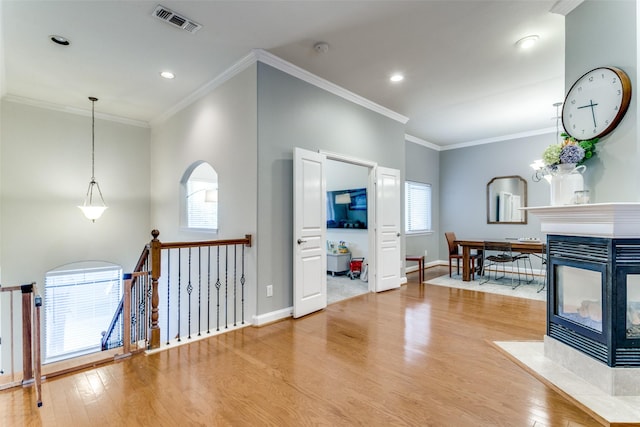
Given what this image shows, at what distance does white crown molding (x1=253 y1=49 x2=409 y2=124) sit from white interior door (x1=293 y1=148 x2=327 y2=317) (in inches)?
40.0

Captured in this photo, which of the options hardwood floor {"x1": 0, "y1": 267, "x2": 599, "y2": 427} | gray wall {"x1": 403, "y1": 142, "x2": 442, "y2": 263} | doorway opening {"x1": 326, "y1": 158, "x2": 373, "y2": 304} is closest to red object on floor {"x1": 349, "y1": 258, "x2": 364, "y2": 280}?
doorway opening {"x1": 326, "y1": 158, "x2": 373, "y2": 304}

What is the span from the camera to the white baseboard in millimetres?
3490

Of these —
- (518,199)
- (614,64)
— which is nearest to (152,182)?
(614,64)

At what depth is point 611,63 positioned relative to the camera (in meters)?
2.33

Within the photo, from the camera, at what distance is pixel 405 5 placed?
8.94ft

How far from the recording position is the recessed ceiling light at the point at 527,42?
125 inches

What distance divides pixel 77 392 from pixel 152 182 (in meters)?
4.58

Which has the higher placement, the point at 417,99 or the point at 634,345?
the point at 417,99

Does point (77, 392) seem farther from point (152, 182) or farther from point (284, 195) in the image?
point (152, 182)

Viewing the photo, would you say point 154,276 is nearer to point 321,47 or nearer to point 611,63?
point 321,47

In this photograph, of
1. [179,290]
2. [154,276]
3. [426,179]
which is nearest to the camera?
[154,276]

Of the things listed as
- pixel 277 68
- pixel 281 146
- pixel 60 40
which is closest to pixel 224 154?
pixel 281 146

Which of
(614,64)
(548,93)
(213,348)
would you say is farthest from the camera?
(548,93)

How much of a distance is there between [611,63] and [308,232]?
3187 millimetres
